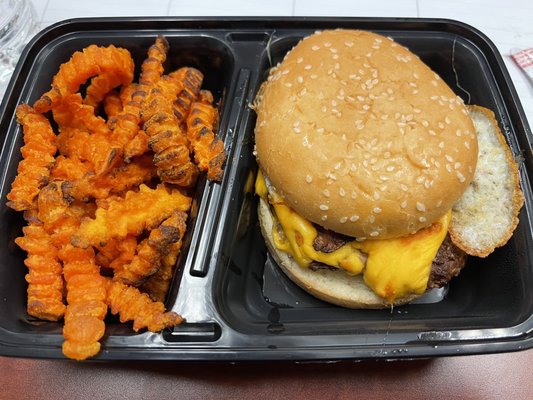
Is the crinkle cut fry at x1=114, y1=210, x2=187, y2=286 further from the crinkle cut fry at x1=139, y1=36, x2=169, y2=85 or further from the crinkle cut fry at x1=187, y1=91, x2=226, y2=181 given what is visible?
the crinkle cut fry at x1=139, y1=36, x2=169, y2=85

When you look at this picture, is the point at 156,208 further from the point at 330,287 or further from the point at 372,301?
the point at 372,301

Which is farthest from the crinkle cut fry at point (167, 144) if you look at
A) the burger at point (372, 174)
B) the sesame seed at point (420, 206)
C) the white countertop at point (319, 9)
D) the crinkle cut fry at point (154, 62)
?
the white countertop at point (319, 9)

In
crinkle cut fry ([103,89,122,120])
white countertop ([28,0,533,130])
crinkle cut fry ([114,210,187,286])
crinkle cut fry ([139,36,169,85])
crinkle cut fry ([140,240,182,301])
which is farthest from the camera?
white countertop ([28,0,533,130])

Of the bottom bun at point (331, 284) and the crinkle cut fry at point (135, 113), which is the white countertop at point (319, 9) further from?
the bottom bun at point (331, 284)

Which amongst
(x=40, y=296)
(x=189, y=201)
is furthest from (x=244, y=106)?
(x=40, y=296)

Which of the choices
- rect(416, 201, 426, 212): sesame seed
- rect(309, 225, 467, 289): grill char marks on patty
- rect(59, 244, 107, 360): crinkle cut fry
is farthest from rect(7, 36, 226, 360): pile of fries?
rect(416, 201, 426, 212): sesame seed

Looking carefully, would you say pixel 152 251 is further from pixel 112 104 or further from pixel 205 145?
pixel 112 104

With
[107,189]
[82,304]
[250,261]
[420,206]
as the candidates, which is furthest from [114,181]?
[420,206]
